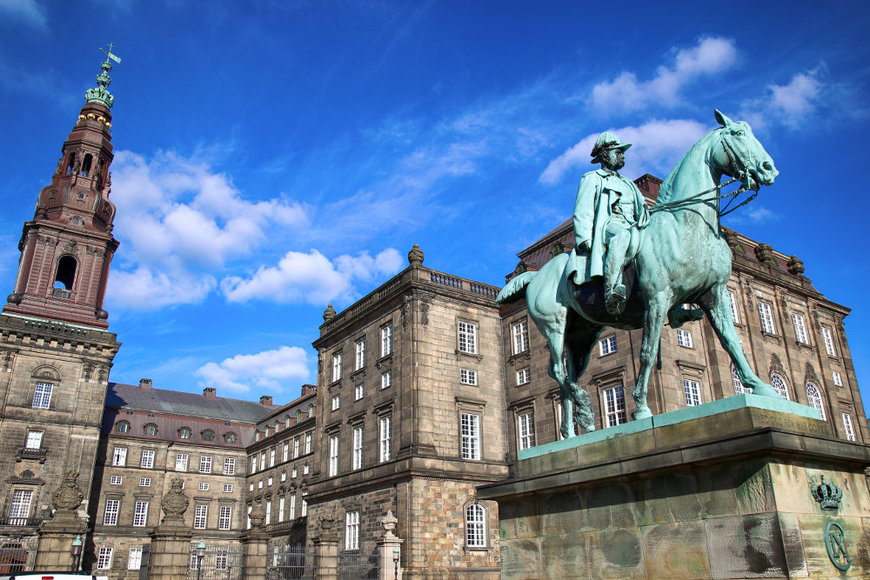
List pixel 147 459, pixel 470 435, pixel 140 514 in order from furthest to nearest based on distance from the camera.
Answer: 1. pixel 147 459
2. pixel 140 514
3. pixel 470 435

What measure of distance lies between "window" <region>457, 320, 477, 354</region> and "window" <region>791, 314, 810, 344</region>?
1800 centimetres

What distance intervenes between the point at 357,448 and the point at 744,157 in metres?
33.1

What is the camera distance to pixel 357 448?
37906 millimetres

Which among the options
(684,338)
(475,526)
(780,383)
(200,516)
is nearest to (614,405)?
(684,338)

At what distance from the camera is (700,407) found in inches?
266

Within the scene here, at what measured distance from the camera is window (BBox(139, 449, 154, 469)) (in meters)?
67.8

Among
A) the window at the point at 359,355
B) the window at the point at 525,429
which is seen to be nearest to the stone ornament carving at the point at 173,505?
the window at the point at 359,355

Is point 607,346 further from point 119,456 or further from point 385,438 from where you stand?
point 119,456

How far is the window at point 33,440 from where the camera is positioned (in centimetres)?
5228

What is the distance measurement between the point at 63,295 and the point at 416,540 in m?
44.1

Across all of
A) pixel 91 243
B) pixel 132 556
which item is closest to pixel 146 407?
pixel 132 556

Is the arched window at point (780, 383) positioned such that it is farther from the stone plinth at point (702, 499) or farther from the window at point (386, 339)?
the stone plinth at point (702, 499)

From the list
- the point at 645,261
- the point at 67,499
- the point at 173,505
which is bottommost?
the point at 173,505

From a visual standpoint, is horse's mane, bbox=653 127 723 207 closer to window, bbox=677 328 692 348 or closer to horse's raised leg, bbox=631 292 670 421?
horse's raised leg, bbox=631 292 670 421
